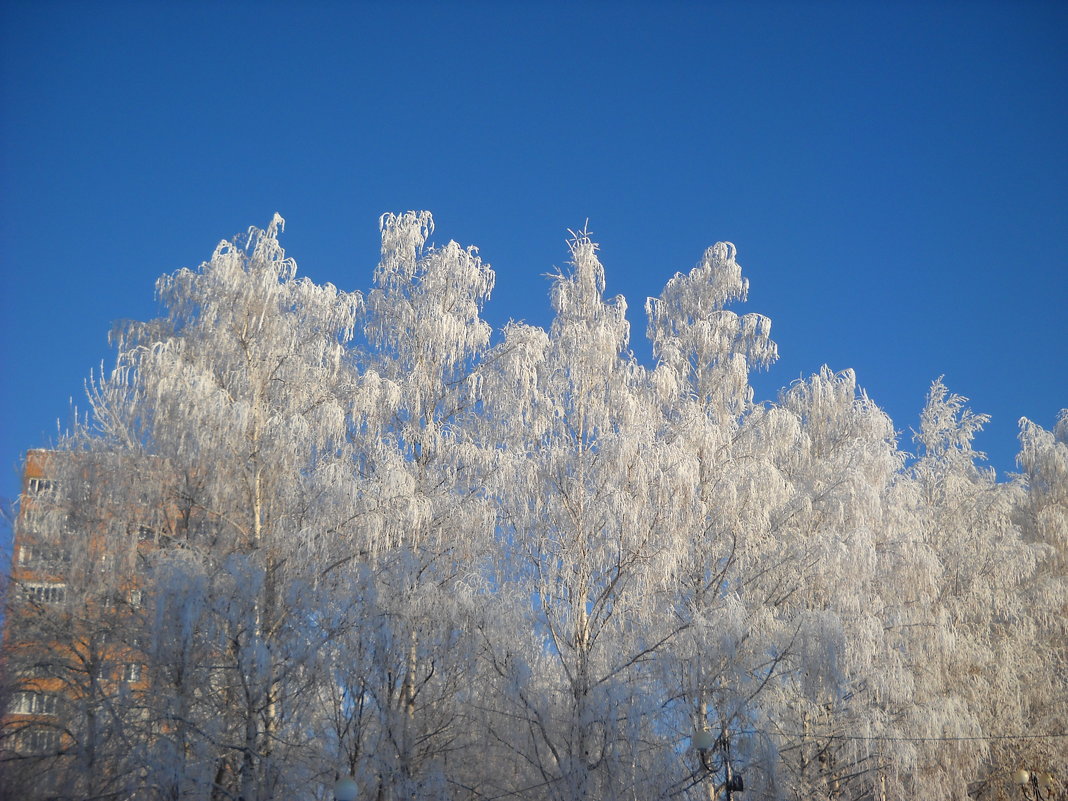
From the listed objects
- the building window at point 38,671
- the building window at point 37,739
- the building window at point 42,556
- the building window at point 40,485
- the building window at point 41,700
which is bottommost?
the building window at point 37,739

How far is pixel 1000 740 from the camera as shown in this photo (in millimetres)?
20016

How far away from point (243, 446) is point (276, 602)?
2591mm

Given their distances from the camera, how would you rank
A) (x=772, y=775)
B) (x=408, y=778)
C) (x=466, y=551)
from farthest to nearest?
(x=466, y=551)
(x=772, y=775)
(x=408, y=778)

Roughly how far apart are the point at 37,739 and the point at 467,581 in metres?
7.08

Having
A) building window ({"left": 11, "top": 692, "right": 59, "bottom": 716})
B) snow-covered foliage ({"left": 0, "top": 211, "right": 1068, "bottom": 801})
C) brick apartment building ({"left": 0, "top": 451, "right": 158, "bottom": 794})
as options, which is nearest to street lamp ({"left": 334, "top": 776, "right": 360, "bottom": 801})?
snow-covered foliage ({"left": 0, "top": 211, "right": 1068, "bottom": 801})

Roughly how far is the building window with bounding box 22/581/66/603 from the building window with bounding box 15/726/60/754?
193 cm

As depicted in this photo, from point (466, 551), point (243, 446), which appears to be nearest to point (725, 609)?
point (466, 551)

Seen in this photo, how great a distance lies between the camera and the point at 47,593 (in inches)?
662

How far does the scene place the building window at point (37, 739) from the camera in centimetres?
1533

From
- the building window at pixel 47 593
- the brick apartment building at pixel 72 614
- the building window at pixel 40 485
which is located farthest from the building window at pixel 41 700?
the building window at pixel 40 485

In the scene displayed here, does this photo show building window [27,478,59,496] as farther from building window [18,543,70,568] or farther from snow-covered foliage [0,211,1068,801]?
building window [18,543,70,568]

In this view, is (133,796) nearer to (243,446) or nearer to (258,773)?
(258,773)

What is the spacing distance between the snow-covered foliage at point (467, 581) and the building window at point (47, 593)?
24 centimetres

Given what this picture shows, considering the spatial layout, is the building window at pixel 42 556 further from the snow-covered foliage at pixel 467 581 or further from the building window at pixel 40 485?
the building window at pixel 40 485
